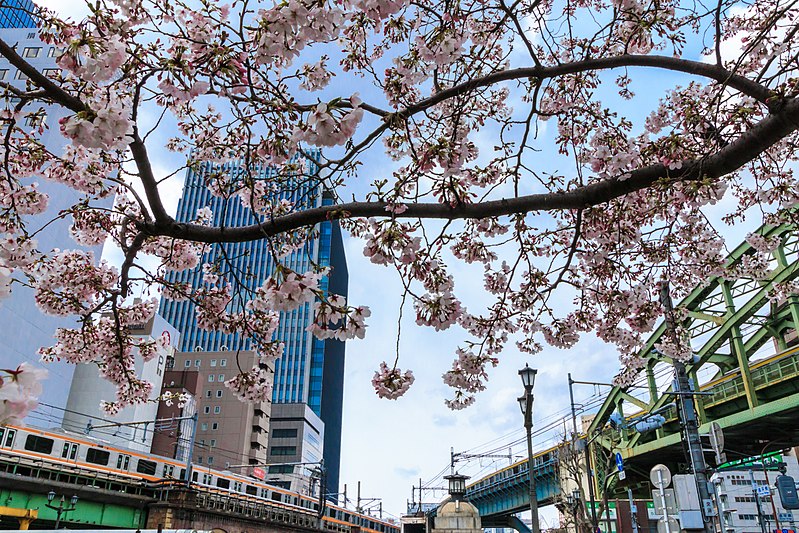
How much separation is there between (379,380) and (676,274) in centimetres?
556

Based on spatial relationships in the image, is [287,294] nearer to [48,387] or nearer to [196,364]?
[48,387]

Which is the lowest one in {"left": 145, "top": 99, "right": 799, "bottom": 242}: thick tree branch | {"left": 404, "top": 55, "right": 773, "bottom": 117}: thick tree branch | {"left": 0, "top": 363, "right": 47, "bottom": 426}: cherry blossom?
{"left": 0, "top": 363, "right": 47, "bottom": 426}: cherry blossom

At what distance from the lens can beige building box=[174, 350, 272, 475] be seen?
234 feet

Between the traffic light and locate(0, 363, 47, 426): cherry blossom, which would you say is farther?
the traffic light

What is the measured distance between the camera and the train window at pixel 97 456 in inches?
1146

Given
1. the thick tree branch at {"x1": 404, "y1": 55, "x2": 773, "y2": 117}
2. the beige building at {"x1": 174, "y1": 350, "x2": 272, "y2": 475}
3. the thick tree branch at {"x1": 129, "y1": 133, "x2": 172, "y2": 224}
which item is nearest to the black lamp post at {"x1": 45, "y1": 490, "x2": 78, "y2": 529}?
the thick tree branch at {"x1": 129, "y1": 133, "x2": 172, "y2": 224}

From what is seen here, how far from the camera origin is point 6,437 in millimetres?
24391

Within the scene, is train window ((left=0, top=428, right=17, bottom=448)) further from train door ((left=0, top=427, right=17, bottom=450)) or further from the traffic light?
the traffic light

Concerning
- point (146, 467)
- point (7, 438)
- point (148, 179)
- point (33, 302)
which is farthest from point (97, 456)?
point (148, 179)

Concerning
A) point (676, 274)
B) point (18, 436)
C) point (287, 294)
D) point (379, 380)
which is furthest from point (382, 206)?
point (18, 436)

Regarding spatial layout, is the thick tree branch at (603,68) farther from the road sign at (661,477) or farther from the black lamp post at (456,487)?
the black lamp post at (456,487)

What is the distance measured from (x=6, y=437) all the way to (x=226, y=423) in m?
50.0

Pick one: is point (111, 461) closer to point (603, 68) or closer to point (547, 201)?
point (547, 201)

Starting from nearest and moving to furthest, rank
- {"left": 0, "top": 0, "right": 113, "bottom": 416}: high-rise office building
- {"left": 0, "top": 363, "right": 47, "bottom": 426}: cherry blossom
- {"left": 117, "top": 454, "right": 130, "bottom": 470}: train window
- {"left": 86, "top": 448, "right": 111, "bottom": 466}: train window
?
{"left": 0, "top": 363, "right": 47, "bottom": 426}: cherry blossom
{"left": 86, "top": 448, "right": 111, "bottom": 466}: train window
{"left": 117, "top": 454, "right": 130, "bottom": 470}: train window
{"left": 0, "top": 0, "right": 113, "bottom": 416}: high-rise office building
